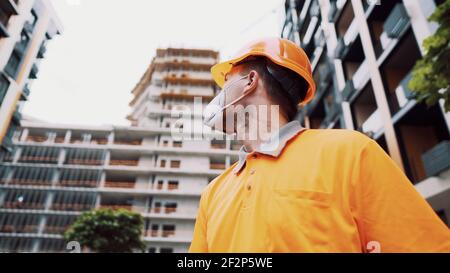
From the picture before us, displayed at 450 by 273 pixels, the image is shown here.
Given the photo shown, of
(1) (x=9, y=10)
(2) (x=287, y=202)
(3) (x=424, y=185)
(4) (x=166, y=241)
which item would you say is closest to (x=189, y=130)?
(2) (x=287, y=202)

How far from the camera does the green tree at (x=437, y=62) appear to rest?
4.20 m

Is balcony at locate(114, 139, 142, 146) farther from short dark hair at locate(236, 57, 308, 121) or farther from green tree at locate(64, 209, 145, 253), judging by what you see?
short dark hair at locate(236, 57, 308, 121)

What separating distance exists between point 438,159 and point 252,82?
8636 mm

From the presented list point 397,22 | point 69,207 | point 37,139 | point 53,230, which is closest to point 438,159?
point 397,22

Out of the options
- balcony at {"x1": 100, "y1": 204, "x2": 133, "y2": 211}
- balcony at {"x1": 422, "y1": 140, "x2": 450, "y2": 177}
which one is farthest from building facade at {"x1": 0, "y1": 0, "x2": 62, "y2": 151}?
balcony at {"x1": 422, "y1": 140, "x2": 450, "y2": 177}

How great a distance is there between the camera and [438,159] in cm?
820

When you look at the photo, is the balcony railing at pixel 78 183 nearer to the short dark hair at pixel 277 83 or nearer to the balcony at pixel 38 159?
the balcony at pixel 38 159

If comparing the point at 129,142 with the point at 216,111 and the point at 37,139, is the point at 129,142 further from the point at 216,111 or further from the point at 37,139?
the point at 216,111

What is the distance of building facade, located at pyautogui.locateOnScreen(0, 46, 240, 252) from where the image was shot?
101 feet

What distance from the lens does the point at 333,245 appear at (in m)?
1.04

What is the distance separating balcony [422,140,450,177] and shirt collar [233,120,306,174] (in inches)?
331

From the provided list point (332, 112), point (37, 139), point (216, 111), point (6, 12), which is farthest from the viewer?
point (37, 139)

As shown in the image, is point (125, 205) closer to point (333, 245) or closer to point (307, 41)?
point (307, 41)

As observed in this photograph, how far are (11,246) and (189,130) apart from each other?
3681 centimetres
